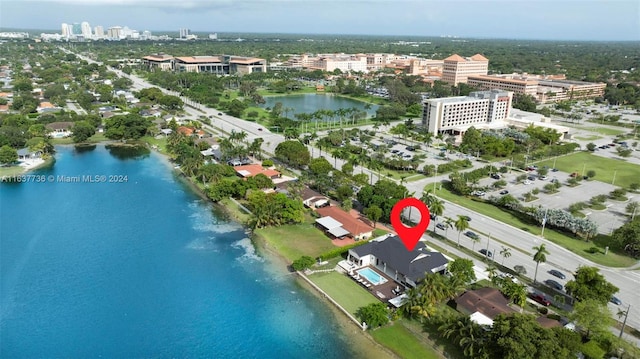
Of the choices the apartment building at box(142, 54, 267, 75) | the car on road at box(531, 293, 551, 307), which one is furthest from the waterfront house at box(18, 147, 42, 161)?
the apartment building at box(142, 54, 267, 75)

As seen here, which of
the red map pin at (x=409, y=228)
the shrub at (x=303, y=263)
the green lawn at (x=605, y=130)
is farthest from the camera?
the green lawn at (x=605, y=130)

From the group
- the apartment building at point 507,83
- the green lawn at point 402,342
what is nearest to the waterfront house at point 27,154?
the green lawn at point 402,342

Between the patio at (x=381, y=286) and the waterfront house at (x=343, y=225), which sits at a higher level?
the waterfront house at (x=343, y=225)

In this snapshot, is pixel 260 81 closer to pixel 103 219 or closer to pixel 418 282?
pixel 103 219

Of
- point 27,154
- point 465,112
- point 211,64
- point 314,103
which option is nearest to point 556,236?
point 465,112

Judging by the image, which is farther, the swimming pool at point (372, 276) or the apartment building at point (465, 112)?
the apartment building at point (465, 112)

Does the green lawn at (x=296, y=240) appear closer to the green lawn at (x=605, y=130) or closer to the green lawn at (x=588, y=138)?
the green lawn at (x=588, y=138)
